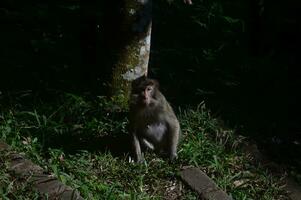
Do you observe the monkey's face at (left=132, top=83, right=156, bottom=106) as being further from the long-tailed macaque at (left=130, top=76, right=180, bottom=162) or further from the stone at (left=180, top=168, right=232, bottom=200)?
the stone at (left=180, top=168, right=232, bottom=200)

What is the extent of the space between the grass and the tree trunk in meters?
0.30

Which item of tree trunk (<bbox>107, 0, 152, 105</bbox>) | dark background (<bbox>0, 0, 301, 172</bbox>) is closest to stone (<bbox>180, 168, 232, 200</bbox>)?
dark background (<bbox>0, 0, 301, 172</bbox>)

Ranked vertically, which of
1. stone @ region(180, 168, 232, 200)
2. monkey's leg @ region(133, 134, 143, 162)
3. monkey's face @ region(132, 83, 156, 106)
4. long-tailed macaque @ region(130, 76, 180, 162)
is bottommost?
stone @ region(180, 168, 232, 200)

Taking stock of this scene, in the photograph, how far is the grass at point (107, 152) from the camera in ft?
18.6

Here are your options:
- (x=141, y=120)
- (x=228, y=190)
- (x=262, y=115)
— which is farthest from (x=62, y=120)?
(x=262, y=115)

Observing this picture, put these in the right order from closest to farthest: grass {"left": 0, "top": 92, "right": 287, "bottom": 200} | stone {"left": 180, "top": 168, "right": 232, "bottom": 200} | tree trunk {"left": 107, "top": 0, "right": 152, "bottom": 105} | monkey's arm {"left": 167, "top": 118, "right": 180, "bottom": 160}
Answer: stone {"left": 180, "top": 168, "right": 232, "bottom": 200}, grass {"left": 0, "top": 92, "right": 287, "bottom": 200}, monkey's arm {"left": 167, "top": 118, "right": 180, "bottom": 160}, tree trunk {"left": 107, "top": 0, "right": 152, "bottom": 105}

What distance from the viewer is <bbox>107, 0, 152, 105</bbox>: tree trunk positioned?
6.79 m

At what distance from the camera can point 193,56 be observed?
861 cm

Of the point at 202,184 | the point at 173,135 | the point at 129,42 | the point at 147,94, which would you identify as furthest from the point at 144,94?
the point at 129,42

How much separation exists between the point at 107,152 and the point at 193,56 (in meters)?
2.85

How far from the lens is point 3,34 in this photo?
880cm

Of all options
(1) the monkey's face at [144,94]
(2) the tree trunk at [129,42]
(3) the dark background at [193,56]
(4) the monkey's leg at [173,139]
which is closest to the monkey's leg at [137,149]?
(4) the monkey's leg at [173,139]

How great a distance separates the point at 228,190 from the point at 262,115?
69.4 inches

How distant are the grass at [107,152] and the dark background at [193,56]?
310mm
